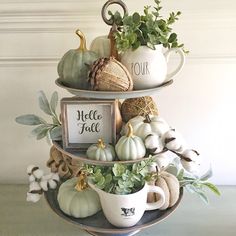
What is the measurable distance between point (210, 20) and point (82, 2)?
1.16ft

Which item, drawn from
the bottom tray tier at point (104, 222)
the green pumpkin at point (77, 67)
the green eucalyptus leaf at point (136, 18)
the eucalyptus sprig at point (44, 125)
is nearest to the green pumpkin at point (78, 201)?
the bottom tray tier at point (104, 222)

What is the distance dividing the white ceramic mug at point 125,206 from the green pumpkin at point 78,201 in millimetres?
30

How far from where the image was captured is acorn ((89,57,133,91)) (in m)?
0.68

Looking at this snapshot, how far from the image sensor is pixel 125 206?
2.41 ft

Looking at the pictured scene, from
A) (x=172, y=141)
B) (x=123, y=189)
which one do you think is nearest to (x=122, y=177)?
(x=123, y=189)

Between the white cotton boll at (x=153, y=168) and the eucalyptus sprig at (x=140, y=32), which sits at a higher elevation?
the eucalyptus sprig at (x=140, y=32)

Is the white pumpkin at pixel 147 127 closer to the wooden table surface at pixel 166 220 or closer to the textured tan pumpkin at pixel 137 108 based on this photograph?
the textured tan pumpkin at pixel 137 108

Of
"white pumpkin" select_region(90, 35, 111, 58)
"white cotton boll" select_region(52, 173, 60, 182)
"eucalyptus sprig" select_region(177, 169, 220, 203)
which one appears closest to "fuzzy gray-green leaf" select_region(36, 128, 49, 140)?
"white cotton boll" select_region(52, 173, 60, 182)

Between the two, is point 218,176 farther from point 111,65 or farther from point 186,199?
point 111,65

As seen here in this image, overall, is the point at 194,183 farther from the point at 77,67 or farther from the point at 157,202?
the point at 77,67

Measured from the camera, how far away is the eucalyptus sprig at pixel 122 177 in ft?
2.43

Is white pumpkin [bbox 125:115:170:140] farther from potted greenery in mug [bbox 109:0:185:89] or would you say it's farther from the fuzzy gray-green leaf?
the fuzzy gray-green leaf

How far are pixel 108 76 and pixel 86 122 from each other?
0.12 meters

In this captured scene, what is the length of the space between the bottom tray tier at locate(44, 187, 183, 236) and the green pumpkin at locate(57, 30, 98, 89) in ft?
0.92
